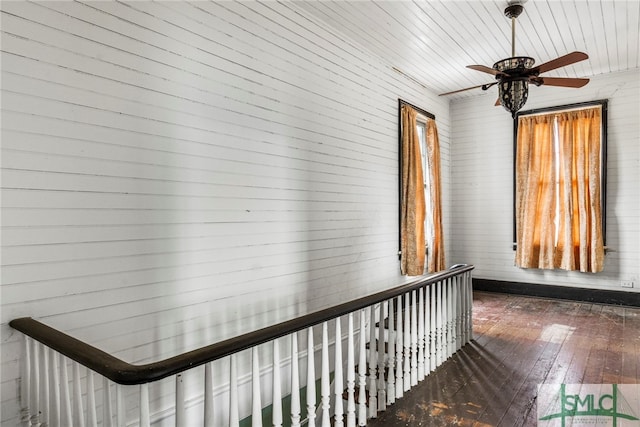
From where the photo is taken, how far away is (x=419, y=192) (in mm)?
5332

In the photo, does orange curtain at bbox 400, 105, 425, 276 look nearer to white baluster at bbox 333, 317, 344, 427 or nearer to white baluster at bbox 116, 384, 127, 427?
white baluster at bbox 333, 317, 344, 427

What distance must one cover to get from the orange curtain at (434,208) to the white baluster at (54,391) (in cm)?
481

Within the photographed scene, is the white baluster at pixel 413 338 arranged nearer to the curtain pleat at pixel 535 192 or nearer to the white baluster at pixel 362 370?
the white baluster at pixel 362 370

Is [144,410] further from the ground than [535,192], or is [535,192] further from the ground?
[535,192]

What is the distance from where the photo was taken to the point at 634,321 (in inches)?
183

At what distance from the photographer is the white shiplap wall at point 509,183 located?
525 cm

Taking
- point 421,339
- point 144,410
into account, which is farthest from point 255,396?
point 421,339

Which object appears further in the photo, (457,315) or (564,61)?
(457,315)

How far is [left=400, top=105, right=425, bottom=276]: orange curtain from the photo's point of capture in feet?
16.6

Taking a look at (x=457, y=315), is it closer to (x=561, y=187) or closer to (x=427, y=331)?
(x=427, y=331)

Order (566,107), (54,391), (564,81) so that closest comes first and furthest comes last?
(54,391) < (564,81) < (566,107)

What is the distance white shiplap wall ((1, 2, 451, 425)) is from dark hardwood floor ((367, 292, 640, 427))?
4.14 feet

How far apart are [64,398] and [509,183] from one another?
6.13 m

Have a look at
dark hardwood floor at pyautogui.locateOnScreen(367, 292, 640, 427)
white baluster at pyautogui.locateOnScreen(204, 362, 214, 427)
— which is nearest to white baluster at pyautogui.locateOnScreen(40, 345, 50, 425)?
white baluster at pyautogui.locateOnScreen(204, 362, 214, 427)
